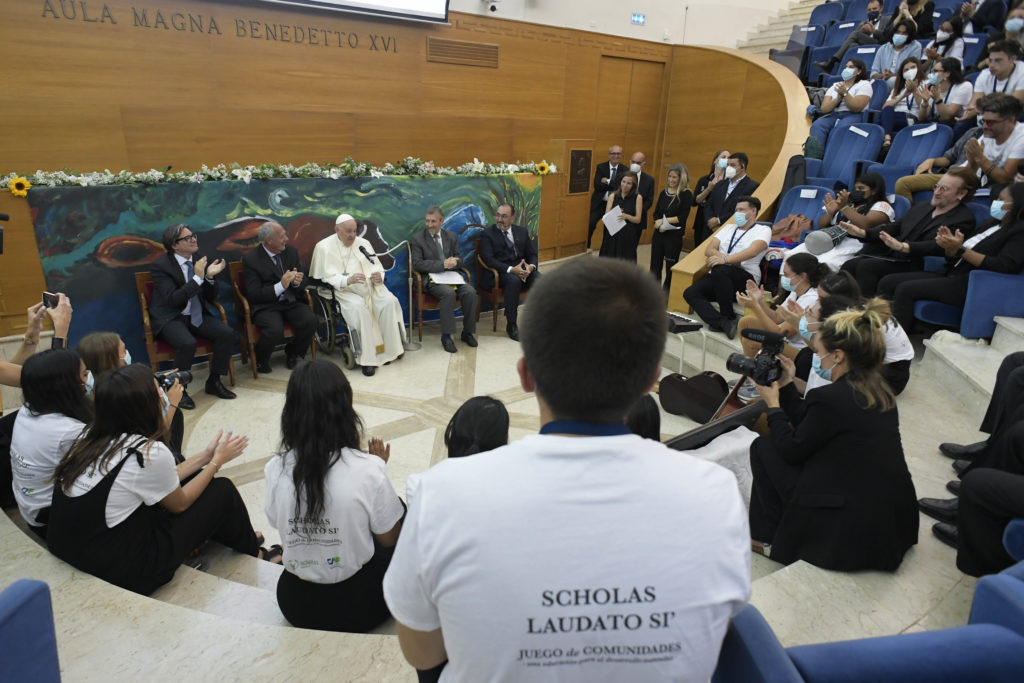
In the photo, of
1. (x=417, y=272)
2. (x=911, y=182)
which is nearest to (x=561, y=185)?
(x=417, y=272)

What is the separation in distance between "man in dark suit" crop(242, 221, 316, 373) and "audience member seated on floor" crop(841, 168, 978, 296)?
13.8 feet

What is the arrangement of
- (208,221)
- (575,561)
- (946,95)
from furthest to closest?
1. (946,95)
2. (208,221)
3. (575,561)

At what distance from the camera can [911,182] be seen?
4.82m

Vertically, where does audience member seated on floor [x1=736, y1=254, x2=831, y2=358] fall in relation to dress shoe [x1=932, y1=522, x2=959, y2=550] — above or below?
above

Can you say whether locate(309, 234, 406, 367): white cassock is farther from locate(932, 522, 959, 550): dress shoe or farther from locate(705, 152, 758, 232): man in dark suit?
locate(932, 522, 959, 550): dress shoe

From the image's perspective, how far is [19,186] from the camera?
12.4 feet

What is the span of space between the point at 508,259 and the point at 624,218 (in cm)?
151

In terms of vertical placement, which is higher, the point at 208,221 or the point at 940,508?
the point at 208,221

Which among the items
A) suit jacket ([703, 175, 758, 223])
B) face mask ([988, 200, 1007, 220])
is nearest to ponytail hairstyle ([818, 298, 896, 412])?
face mask ([988, 200, 1007, 220])

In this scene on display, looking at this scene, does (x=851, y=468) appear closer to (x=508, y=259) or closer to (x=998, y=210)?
(x=998, y=210)

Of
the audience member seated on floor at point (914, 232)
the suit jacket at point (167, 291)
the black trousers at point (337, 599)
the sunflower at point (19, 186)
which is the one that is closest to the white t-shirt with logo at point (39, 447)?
the black trousers at point (337, 599)

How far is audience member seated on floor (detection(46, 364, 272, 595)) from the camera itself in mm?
1848

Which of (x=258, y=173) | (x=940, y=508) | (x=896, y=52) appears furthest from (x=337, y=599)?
(x=896, y=52)

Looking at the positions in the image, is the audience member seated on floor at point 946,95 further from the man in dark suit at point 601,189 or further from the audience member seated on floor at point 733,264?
the man in dark suit at point 601,189
